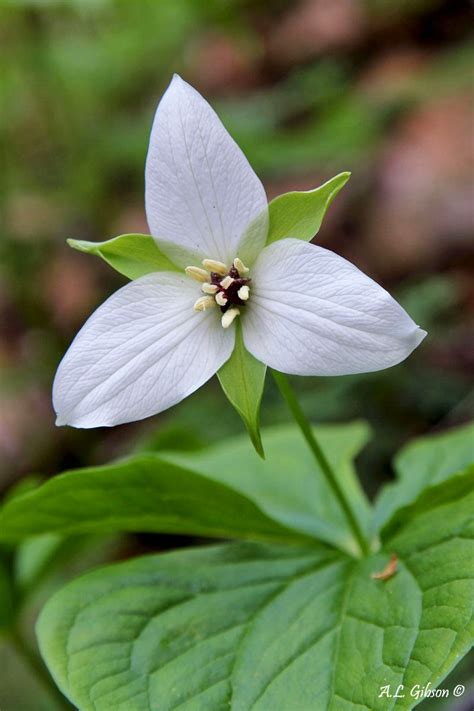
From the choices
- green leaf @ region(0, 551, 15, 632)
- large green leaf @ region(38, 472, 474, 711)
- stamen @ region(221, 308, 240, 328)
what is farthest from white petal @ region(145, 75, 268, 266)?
green leaf @ region(0, 551, 15, 632)

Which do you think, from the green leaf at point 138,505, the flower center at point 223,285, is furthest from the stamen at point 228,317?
the green leaf at point 138,505

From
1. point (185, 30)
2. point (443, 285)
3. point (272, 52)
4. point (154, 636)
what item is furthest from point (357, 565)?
point (272, 52)

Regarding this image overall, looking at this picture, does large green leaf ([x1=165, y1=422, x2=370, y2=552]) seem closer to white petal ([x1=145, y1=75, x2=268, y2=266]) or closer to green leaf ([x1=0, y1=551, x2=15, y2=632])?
green leaf ([x1=0, y1=551, x2=15, y2=632])

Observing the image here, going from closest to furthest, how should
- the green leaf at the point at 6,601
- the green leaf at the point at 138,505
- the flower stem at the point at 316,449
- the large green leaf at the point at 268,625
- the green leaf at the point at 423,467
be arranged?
the large green leaf at the point at 268,625 < the flower stem at the point at 316,449 < the green leaf at the point at 138,505 < the green leaf at the point at 423,467 < the green leaf at the point at 6,601

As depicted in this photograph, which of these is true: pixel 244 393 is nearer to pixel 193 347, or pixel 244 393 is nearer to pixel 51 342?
pixel 193 347

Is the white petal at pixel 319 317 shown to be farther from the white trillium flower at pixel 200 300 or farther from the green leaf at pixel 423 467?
the green leaf at pixel 423 467

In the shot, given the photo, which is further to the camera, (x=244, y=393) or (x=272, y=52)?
(x=272, y=52)
